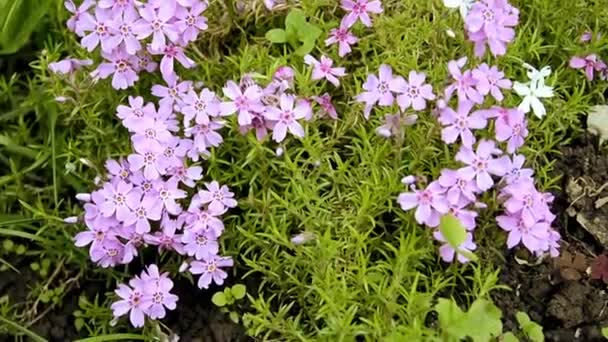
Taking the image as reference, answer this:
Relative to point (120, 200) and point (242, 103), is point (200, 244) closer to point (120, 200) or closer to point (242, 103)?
point (120, 200)

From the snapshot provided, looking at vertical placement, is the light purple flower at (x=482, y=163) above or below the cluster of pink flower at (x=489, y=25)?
below

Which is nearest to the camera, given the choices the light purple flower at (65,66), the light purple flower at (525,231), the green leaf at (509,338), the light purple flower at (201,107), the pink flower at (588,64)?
the green leaf at (509,338)

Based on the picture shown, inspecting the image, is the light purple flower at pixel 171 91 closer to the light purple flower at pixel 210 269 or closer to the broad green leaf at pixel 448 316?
the light purple flower at pixel 210 269

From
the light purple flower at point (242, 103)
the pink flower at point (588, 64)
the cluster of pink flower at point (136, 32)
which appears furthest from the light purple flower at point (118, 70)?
the pink flower at point (588, 64)

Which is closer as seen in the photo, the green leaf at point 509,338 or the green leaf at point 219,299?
the green leaf at point 509,338

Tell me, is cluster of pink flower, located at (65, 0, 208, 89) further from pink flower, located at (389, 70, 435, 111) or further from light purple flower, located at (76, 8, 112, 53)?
pink flower, located at (389, 70, 435, 111)

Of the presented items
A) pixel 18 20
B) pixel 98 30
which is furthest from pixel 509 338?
pixel 18 20
